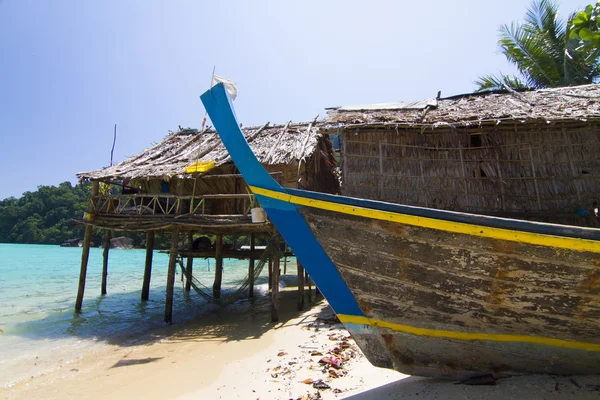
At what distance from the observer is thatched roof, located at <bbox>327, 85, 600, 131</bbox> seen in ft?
21.9

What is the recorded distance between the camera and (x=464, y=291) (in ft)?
9.62

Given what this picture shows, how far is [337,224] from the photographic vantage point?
3.14 metres

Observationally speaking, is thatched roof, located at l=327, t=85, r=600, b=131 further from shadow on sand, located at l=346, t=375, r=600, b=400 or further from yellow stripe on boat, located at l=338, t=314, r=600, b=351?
shadow on sand, located at l=346, t=375, r=600, b=400

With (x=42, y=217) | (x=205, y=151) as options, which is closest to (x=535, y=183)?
(x=205, y=151)

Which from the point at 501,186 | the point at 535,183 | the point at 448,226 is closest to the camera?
the point at 448,226

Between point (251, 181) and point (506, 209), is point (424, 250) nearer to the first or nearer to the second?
point (251, 181)

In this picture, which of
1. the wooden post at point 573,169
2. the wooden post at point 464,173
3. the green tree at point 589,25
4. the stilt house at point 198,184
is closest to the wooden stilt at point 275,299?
the stilt house at point 198,184

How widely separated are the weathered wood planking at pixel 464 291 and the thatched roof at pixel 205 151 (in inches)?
234

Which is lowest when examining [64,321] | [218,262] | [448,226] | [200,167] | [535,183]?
[64,321]

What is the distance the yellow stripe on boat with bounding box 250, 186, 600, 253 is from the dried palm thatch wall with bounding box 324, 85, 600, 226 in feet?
14.0

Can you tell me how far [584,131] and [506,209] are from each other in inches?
85.9

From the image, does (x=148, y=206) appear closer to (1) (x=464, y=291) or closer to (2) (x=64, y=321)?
(2) (x=64, y=321)

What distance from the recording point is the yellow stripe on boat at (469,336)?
9.62 feet

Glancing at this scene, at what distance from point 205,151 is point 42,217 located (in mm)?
59229
